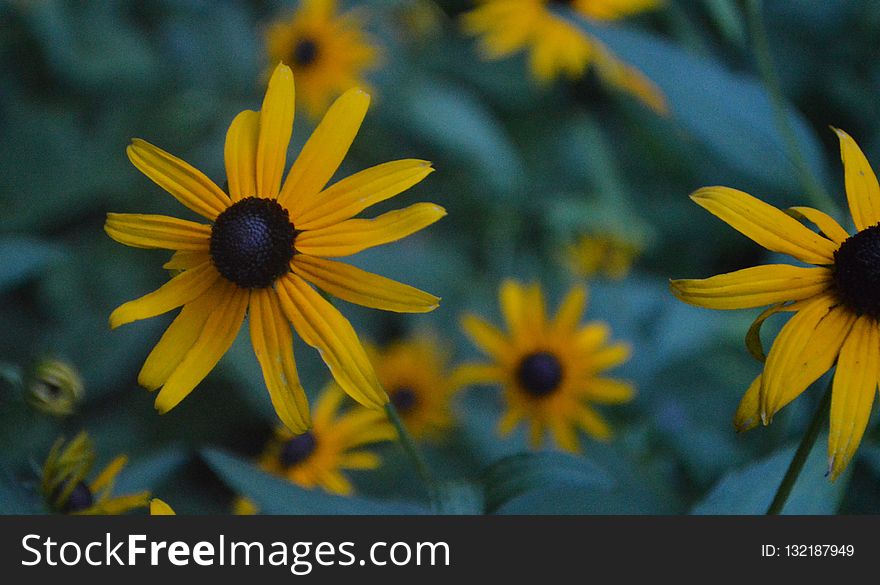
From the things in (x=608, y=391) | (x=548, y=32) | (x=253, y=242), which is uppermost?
(x=548, y=32)

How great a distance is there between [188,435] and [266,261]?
1.03 meters

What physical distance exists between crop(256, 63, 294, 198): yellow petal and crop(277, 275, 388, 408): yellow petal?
0.09 metres

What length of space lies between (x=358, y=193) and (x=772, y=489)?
0.54 meters

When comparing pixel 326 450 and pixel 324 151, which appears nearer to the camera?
pixel 324 151

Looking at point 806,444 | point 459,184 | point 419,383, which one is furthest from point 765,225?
point 459,184

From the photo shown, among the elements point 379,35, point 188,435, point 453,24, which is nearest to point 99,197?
point 188,435

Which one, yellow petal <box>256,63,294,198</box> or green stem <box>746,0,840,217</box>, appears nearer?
yellow petal <box>256,63,294,198</box>

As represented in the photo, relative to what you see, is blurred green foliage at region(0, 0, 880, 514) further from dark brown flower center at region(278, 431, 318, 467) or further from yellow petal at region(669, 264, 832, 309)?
yellow petal at region(669, 264, 832, 309)

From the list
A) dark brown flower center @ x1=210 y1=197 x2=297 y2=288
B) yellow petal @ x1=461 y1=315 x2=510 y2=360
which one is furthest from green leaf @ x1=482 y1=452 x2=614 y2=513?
yellow petal @ x1=461 y1=315 x2=510 y2=360

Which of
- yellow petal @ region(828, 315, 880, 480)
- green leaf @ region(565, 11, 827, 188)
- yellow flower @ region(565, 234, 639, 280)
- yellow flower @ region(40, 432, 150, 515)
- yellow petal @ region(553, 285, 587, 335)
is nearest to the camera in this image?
yellow petal @ region(828, 315, 880, 480)

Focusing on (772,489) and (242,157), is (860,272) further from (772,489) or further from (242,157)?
(242,157)

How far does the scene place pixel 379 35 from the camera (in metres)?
2.23

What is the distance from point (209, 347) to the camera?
32.7 inches

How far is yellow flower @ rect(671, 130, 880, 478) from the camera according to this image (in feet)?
2.41
